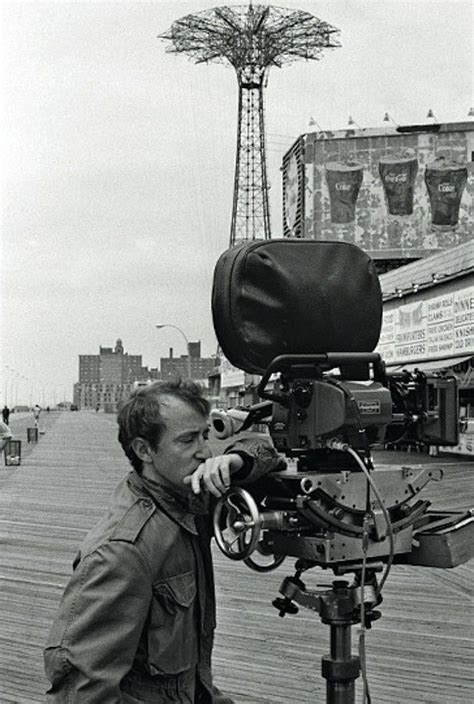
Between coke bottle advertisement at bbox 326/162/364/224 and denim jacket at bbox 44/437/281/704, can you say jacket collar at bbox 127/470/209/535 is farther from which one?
coke bottle advertisement at bbox 326/162/364/224

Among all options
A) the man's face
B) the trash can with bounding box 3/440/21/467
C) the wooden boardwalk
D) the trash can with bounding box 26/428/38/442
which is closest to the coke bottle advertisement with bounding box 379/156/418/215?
the trash can with bounding box 26/428/38/442

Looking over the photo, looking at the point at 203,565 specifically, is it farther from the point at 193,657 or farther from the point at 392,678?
the point at 392,678

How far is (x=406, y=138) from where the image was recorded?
174ft

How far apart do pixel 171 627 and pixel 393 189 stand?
167ft

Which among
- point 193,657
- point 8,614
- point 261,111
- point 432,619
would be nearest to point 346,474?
point 193,657

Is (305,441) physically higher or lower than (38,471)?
higher

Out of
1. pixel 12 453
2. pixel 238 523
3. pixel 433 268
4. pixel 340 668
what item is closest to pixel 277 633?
pixel 340 668

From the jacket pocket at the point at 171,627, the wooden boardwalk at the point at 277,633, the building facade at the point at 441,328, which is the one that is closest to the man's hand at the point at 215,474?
the jacket pocket at the point at 171,627

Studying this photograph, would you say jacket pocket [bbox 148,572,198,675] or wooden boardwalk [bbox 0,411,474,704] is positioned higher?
jacket pocket [bbox 148,572,198,675]

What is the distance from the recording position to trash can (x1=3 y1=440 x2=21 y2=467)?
1001 inches

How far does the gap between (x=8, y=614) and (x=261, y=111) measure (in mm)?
67967

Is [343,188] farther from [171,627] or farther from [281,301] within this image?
[171,627]

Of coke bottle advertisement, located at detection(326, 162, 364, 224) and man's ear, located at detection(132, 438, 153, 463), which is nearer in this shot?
man's ear, located at detection(132, 438, 153, 463)

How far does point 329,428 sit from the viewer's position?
2670 mm
